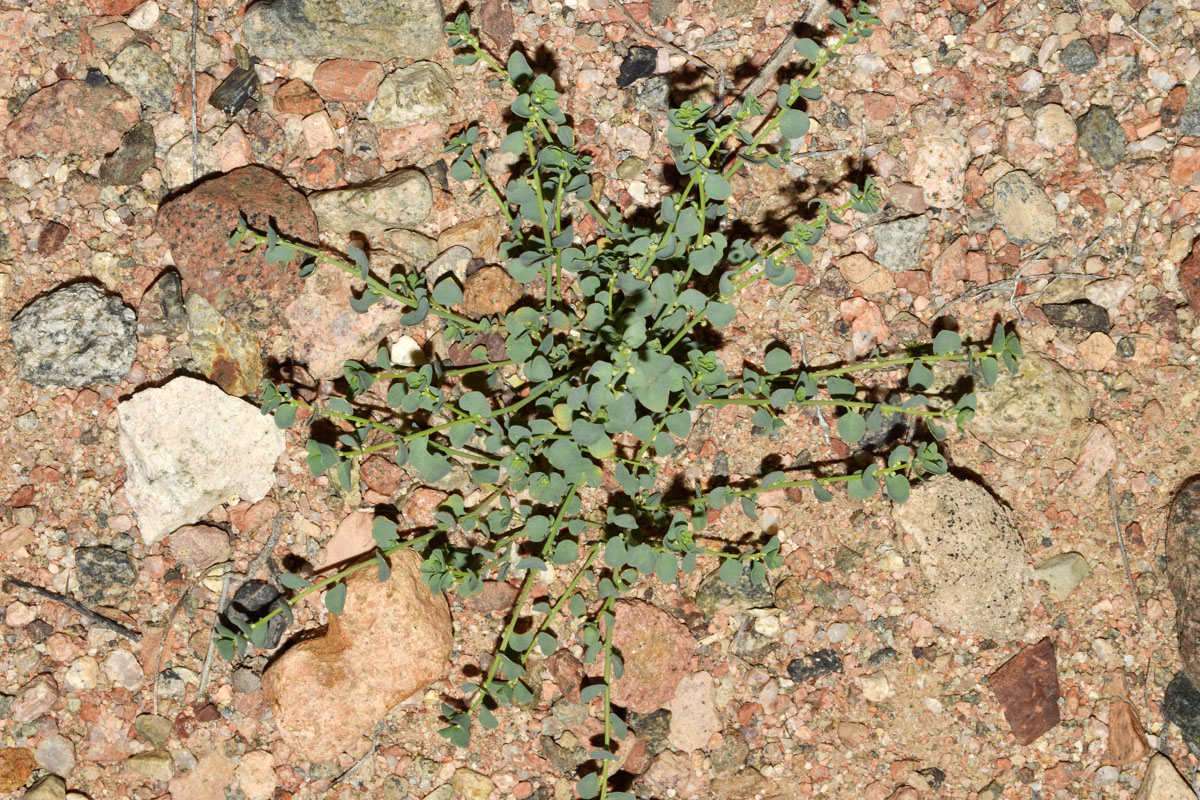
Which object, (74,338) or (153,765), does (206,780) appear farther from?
(74,338)

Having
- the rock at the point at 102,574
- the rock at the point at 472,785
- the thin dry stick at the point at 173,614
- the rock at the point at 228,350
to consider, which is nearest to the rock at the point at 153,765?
the thin dry stick at the point at 173,614

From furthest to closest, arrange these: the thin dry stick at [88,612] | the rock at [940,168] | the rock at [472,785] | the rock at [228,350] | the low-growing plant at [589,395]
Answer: the rock at [940,168], the rock at [228,350], the thin dry stick at [88,612], the rock at [472,785], the low-growing plant at [589,395]

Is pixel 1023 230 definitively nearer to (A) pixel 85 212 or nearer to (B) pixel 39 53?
(A) pixel 85 212

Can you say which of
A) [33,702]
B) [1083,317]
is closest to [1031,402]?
[1083,317]

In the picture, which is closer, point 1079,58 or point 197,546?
point 197,546

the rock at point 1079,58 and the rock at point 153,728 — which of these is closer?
the rock at point 153,728

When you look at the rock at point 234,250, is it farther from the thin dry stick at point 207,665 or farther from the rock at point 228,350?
the thin dry stick at point 207,665

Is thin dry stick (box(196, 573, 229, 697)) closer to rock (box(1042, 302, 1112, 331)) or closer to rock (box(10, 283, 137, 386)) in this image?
rock (box(10, 283, 137, 386))
